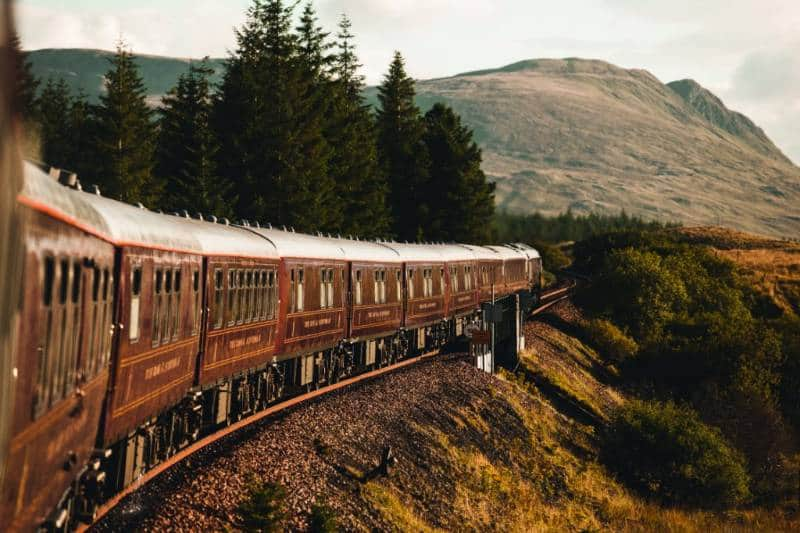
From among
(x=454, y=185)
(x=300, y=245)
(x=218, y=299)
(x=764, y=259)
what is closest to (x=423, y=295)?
(x=300, y=245)

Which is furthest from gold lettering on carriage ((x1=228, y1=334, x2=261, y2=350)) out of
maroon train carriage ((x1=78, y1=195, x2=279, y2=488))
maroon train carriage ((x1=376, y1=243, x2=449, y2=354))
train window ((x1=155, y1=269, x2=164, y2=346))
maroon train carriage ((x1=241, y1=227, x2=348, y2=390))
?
maroon train carriage ((x1=376, y1=243, x2=449, y2=354))

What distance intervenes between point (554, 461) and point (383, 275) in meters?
7.29

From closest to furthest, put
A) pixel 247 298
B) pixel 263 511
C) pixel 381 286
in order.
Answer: pixel 263 511
pixel 247 298
pixel 381 286

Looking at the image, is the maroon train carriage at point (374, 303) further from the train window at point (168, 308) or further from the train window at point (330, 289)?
the train window at point (168, 308)

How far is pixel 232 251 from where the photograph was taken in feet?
55.5

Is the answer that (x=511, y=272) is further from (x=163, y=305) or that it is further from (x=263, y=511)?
(x=163, y=305)

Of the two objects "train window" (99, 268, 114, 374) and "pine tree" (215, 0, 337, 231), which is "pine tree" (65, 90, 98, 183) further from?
"train window" (99, 268, 114, 374)

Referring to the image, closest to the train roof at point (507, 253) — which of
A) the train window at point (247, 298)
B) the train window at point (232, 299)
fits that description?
the train window at point (247, 298)

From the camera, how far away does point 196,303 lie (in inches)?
583

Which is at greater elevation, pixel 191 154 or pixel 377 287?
pixel 191 154

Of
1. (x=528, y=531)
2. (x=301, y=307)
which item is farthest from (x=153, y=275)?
(x=528, y=531)

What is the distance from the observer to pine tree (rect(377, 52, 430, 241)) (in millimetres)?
88625

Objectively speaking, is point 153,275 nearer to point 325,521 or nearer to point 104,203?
point 104,203

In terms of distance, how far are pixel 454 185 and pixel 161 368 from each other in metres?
78.1
